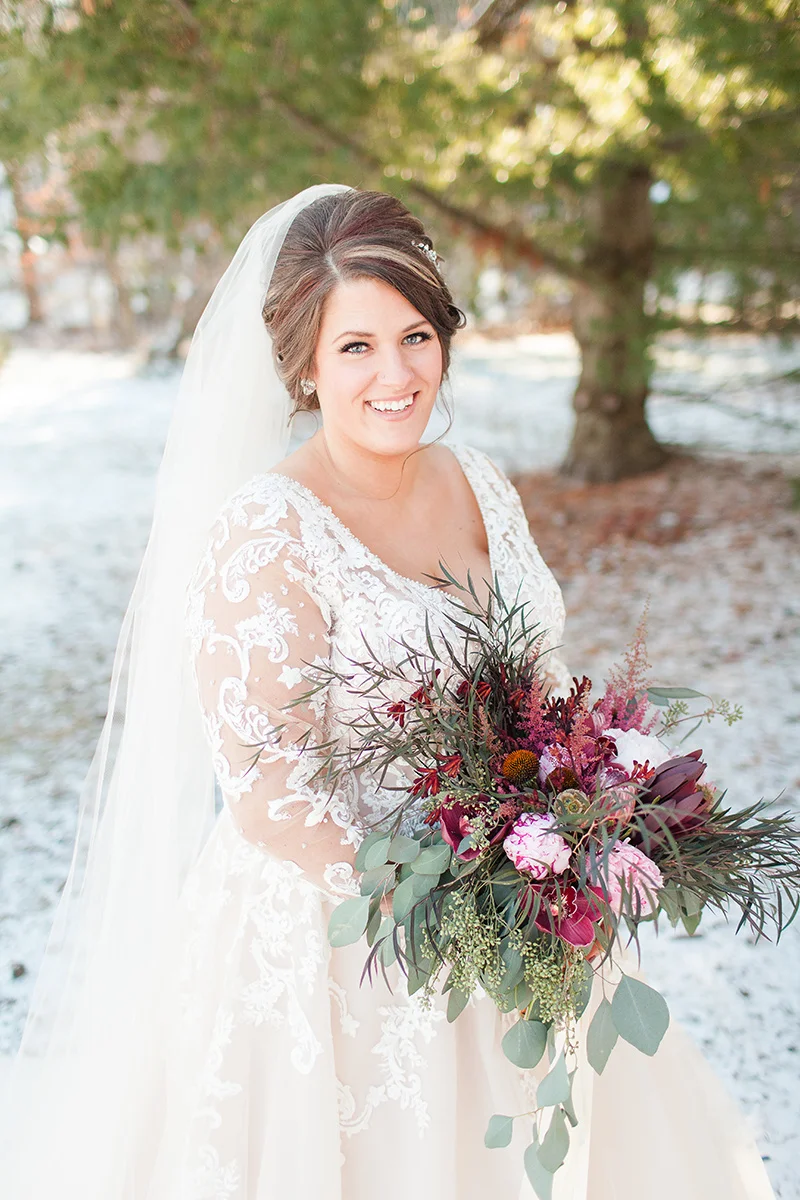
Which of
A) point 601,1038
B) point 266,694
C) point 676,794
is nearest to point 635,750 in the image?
point 676,794

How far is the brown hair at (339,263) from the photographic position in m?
1.95

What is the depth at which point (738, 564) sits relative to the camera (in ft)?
21.7

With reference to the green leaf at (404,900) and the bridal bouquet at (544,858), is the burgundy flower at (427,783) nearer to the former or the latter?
the bridal bouquet at (544,858)

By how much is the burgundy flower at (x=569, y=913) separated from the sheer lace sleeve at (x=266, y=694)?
1.48 feet

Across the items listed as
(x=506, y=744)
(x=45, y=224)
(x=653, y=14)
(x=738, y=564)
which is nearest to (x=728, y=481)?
(x=738, y=564)

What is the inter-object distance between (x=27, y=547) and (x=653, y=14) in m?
5.63

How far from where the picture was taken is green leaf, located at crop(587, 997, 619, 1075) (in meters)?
1.45

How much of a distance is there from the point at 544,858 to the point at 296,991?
796 millimetres

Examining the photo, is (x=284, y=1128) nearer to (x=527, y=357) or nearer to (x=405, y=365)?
(x=405, y=365)

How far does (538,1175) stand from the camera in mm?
1498

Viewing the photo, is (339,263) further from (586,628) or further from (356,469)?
(586,628)

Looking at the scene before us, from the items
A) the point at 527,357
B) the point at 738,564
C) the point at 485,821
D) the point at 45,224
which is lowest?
the point at 485,821

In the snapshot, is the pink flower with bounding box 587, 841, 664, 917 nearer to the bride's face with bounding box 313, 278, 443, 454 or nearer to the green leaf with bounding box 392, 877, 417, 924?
the green leaf with bounding box 392, 877, 417, 924

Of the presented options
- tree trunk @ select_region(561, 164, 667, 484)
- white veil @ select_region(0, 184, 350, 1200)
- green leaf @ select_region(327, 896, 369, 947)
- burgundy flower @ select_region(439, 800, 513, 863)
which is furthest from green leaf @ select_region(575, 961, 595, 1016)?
tree trunk @ select_region(561, 164, 667, 484)
